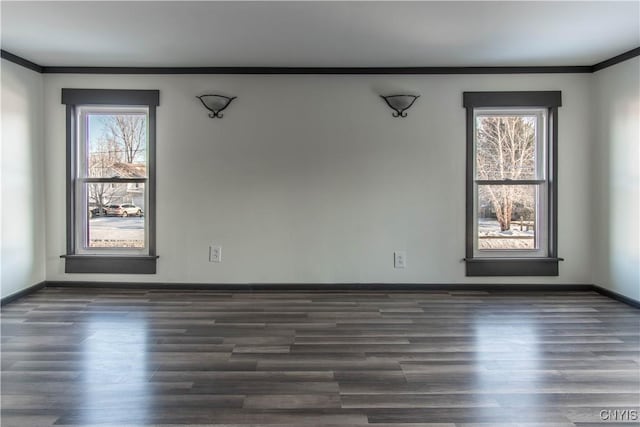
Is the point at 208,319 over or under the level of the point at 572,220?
under

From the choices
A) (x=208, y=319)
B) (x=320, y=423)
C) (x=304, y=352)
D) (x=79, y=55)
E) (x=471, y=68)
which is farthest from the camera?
(x=471, y=68)

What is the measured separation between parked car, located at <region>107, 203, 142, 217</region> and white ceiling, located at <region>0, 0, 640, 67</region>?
1432mm

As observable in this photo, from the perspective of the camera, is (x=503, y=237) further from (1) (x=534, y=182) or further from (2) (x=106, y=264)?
(2) (x=106, y=264)

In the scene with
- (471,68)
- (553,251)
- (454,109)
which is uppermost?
(471,68)


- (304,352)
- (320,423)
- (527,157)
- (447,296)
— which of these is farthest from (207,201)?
(527,157)

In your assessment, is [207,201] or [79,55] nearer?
[79,55]

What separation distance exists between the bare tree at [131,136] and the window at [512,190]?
3.40 meters

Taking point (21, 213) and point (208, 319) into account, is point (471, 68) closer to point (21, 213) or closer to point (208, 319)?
point (208, 319)

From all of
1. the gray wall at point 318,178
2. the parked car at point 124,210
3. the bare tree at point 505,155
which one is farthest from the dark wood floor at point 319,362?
the bare tree at point 505,155

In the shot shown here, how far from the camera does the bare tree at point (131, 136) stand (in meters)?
4.56

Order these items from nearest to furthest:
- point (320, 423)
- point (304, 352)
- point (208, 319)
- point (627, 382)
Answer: point (320, 423), point (627, 382), point (304, 352), point (208, 319)

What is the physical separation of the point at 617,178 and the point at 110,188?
505cm

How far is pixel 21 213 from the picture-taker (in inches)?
163

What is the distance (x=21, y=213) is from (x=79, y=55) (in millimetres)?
1599
